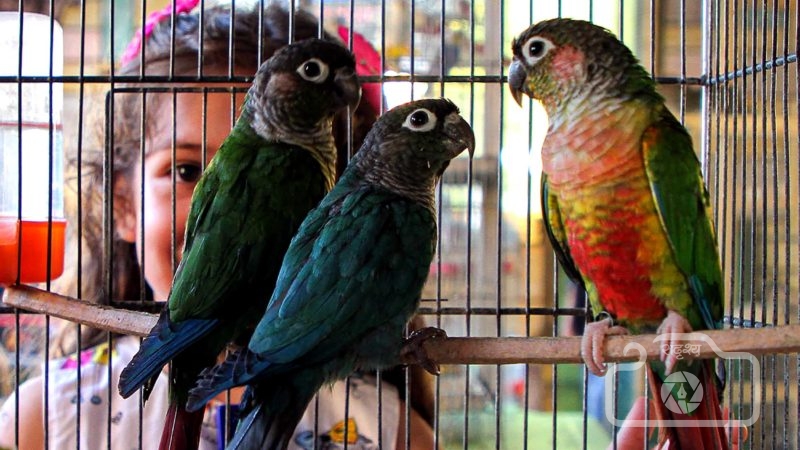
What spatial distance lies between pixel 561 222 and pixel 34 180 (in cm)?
85

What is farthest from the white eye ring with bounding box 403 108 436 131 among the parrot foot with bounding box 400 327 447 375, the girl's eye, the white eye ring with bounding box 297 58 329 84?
the girl's eye

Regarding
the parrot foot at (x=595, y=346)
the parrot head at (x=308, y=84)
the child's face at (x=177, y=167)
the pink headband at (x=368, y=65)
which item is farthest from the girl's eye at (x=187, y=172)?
the parrot foot at (x=595, y=346)

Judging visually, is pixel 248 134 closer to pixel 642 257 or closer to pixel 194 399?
pixel 194 399

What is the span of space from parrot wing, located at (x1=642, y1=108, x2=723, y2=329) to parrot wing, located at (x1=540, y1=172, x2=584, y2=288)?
13 centimetres

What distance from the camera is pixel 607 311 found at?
92cm

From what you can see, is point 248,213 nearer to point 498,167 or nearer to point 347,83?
point 347,83

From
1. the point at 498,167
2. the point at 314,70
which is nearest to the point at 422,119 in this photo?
the point at 314,70

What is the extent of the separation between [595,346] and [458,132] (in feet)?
0.98

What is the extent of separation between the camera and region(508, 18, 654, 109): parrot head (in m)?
0.87

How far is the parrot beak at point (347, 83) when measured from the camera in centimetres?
88

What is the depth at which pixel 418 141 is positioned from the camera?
0.86 meters

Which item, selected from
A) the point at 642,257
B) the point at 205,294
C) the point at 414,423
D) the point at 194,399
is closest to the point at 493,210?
the point at 414,423

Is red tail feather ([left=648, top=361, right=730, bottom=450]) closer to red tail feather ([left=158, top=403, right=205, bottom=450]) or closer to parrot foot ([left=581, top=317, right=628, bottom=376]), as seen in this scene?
parrot foot ([left=581, top=317, right=628, bottom=376])

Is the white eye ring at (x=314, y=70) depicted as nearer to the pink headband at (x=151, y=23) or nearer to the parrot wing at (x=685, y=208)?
the parrot wing at (x=685, y=208)
